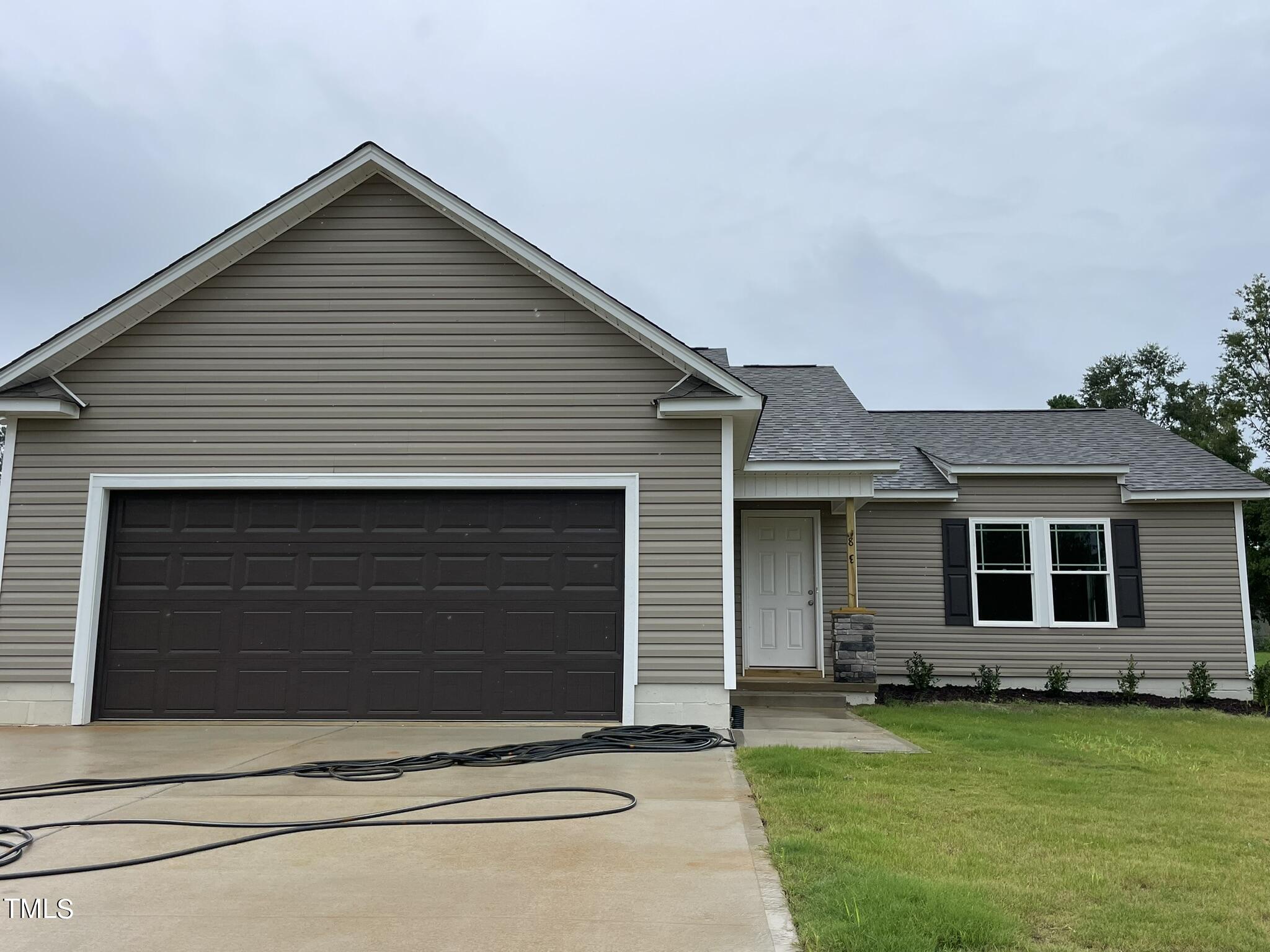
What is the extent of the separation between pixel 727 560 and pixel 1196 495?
25.3ft

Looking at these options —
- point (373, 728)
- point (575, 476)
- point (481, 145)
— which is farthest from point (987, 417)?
point (481, 145)

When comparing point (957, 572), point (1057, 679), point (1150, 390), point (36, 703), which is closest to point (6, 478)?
point (36, 703)

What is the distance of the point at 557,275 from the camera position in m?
8.61

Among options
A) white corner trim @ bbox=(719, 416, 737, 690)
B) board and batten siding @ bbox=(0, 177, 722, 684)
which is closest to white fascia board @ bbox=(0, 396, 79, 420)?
board and batten siding @ bbox=(0, 177, 722, 684)

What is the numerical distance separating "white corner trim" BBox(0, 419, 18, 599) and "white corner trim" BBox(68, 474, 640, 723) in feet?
2.46

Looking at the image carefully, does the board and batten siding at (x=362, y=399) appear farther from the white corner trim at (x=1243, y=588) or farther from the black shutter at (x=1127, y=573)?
the white corner trim at (x=1243, y=588)

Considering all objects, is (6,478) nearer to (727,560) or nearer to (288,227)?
(288,227)

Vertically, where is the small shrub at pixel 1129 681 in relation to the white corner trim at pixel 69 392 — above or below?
below

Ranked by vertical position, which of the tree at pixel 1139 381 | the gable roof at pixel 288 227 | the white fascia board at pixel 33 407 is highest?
the tree at pixel 1139 381

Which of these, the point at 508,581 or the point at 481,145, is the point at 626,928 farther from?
the point at 481,145

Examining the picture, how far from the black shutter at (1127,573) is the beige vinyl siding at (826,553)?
3786mm

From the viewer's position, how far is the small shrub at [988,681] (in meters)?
12.0

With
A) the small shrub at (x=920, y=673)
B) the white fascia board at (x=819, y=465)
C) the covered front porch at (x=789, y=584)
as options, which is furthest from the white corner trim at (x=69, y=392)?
the small shrub at (x=920, y=673)

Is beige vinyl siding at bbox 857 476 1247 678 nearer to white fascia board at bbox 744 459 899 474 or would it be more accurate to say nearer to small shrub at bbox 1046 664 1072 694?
small shrub at bbox 1046 664 1072 694
